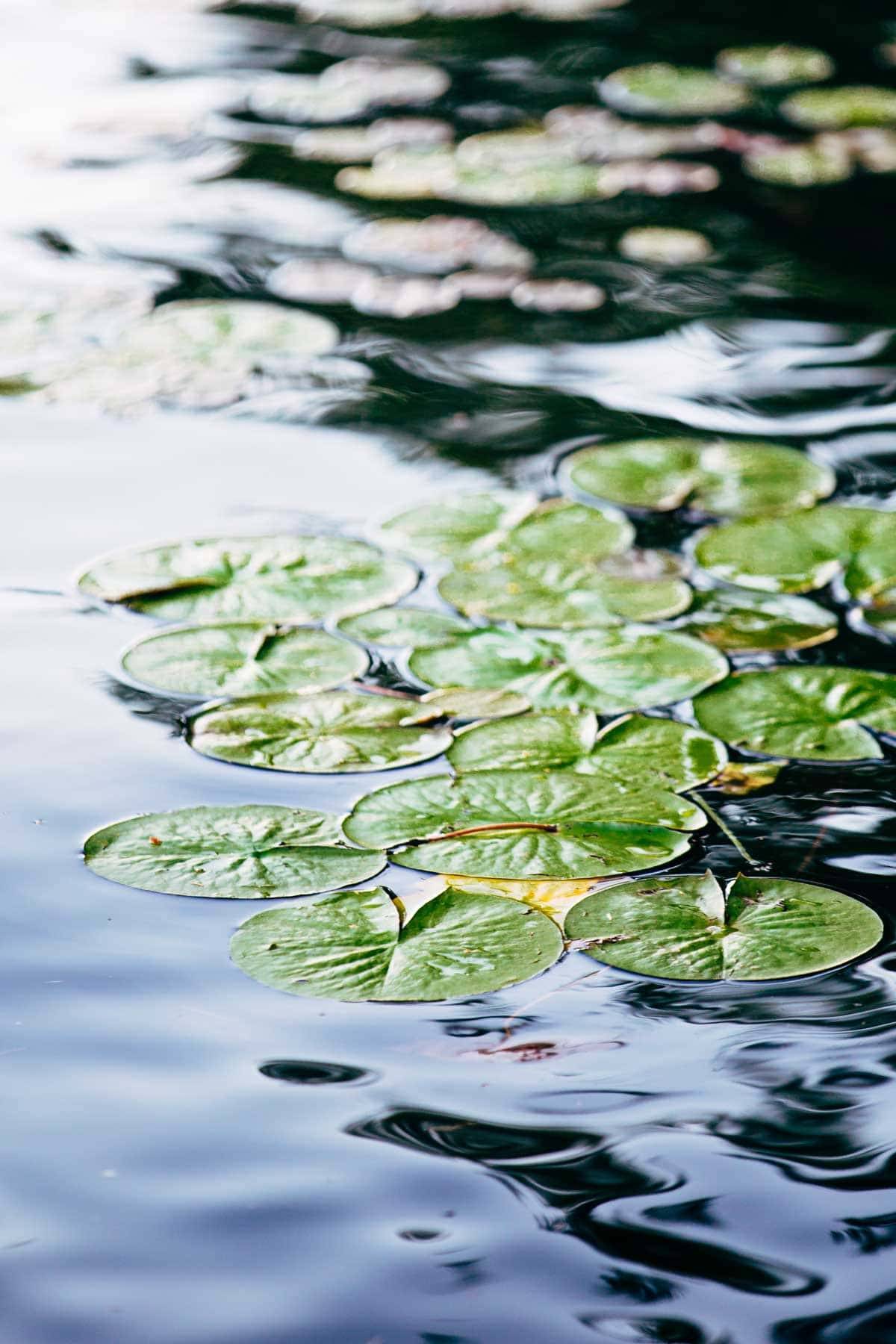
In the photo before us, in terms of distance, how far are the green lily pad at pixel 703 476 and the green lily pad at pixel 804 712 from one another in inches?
14.7

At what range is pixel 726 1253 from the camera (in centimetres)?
84

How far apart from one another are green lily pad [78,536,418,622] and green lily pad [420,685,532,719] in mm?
175

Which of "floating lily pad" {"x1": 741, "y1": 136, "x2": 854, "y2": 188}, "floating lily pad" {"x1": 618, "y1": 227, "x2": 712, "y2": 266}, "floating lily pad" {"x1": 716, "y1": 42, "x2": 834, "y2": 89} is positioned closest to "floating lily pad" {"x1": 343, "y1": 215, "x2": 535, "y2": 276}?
"floating lily pad" {"x1": 618, "y1": 227, "x2": 712, "y2": 266}

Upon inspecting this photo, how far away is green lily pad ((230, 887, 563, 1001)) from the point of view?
1020 mm

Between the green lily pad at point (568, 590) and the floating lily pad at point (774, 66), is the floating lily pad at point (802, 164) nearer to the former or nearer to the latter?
the floating lily pad at point (774, 66)

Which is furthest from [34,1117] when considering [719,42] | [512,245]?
[719,42]

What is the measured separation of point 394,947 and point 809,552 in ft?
2.62

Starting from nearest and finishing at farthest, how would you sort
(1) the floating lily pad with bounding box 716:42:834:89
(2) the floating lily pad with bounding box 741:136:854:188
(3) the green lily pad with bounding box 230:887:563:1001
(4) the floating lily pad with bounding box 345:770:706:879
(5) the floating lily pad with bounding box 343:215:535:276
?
(3) the green lily pad with bounding box 230:887:563:1001, (4) the floating lily pad with bounding box 345:770:706:879, (5) the floating lily pad with bounding box 343:215:535:276, (2) the floating lily pad with bounding box 741:136:854:188, (1) the floating lily pad with bounding box 716:42:834:89

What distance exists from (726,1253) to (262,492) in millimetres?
1172

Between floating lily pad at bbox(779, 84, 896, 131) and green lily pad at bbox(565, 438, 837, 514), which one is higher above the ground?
floating lily pad at bbox(779, 84, 896, 131)

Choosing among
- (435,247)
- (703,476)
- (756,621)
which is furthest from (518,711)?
(435,247)

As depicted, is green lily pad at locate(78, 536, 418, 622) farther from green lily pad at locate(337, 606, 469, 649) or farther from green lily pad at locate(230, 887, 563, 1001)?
green lily pad at locate(230, 887, 563, 1001)

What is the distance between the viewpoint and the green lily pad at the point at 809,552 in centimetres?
157

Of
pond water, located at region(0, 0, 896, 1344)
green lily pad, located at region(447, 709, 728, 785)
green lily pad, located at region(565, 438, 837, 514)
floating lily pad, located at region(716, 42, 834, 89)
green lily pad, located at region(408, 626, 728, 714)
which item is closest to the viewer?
pond water, located at region(0, 0, 896, 1344)
